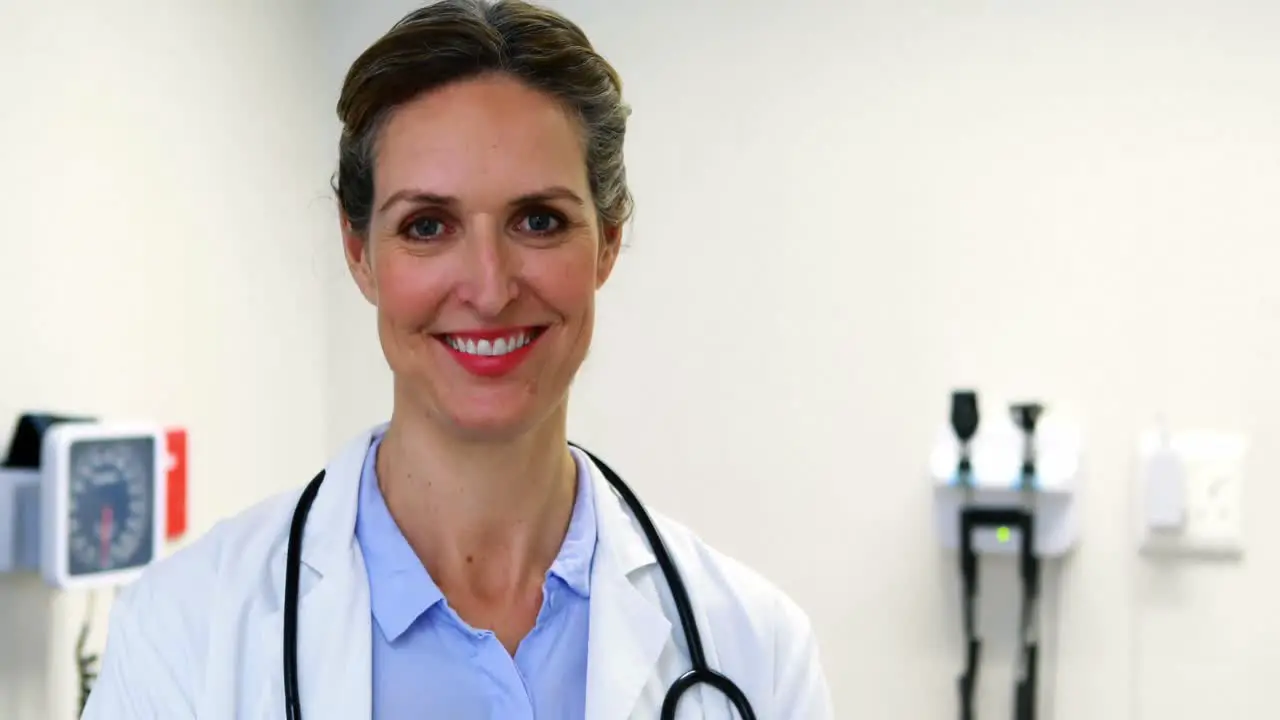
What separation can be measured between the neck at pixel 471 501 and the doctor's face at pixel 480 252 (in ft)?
0.14

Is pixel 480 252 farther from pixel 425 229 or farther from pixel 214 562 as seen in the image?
pixel 214 562

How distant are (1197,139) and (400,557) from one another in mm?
1207

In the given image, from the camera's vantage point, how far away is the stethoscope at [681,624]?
3.29 ft

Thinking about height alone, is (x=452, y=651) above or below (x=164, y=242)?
below

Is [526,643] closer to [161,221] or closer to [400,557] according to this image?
[400,557]

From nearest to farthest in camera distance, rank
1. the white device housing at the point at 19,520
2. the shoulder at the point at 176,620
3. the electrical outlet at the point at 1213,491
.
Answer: the shoulder at the point at 176,620, the white device housing at the point at 19,520, the electrical outlet at the point at 1213,491

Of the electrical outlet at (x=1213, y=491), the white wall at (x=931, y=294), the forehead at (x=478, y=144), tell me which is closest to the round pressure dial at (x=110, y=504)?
the forehead at (x=478, y=144)

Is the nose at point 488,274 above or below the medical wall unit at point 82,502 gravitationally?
above

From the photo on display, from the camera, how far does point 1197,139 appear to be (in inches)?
67.8

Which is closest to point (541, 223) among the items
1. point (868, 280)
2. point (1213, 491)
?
point (868, 280)

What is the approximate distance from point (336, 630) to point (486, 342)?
25cm

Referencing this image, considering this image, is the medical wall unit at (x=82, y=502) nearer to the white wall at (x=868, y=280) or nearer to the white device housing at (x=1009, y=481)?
the white wall at (x=868, y=280)

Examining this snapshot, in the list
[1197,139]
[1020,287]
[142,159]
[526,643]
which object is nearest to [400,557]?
[526,643]

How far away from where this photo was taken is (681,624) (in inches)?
45.0
